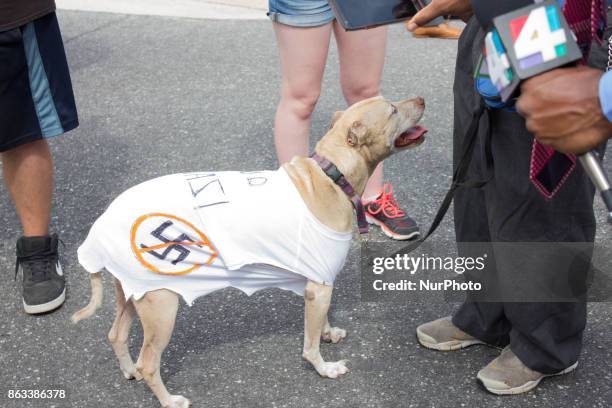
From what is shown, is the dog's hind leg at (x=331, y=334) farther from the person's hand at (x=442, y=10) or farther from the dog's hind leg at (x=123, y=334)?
the person's hand at (x=442, y=10)

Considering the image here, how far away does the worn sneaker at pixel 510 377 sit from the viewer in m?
2.80

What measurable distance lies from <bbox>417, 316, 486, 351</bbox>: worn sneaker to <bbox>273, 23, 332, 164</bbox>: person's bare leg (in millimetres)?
1073

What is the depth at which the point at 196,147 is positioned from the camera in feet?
16.1

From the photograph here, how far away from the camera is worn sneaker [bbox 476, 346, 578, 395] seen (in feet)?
9.18

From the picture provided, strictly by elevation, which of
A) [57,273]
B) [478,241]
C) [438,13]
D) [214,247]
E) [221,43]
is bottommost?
[221,43]

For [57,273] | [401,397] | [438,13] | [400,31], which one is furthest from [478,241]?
[400,31]

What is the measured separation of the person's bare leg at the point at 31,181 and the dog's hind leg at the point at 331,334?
145 centimetres

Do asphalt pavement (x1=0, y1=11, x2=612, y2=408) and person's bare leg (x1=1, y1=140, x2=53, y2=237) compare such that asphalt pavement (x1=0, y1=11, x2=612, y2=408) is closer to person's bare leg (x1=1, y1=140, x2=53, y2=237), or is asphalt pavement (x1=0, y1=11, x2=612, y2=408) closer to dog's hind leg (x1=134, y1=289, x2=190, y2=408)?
dog's hind leg (x1=134, y1=289, x2=190, y2=408)

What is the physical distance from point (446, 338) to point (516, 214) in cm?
75

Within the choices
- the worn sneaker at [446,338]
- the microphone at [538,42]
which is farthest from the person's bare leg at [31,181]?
the microphone at [538,42]

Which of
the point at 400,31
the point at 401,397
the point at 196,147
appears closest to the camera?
the point at 401,397

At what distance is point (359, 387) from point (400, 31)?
4453mm

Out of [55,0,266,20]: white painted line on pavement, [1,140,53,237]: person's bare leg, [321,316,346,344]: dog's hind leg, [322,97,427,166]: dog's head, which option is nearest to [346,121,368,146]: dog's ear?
[322,97,427,166]: dog's head

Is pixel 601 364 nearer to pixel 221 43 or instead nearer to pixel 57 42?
pixel 57 42
